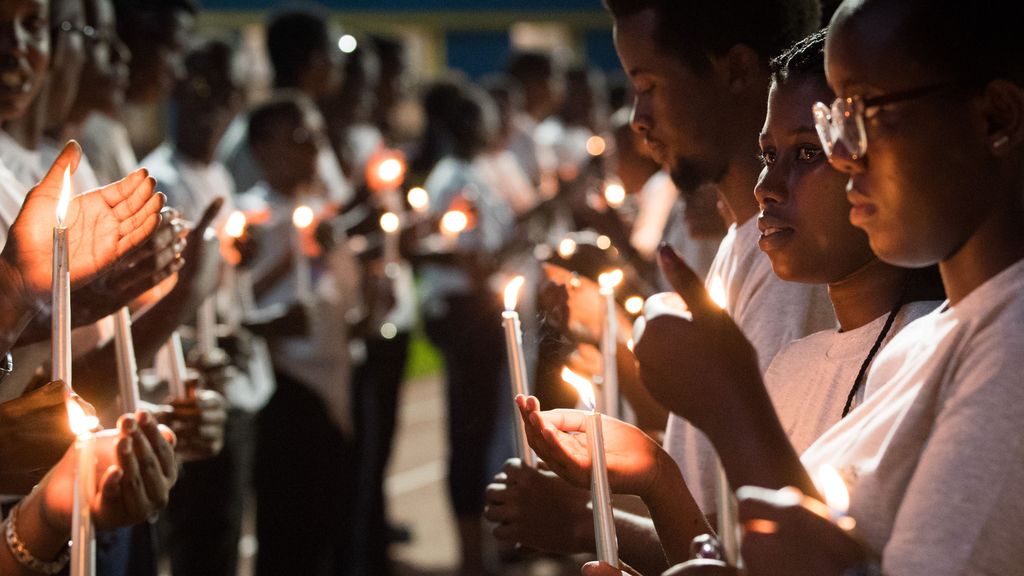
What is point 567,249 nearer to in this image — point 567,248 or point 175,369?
point 567,248

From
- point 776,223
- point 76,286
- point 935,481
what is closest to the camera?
point 935,481

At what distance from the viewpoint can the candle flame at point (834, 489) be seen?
1.29 m

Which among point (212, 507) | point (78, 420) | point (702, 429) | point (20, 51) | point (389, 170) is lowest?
point (212, 507)

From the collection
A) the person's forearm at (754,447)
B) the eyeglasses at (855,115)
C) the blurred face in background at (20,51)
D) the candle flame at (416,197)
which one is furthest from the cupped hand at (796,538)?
the candle flame at (416,197)

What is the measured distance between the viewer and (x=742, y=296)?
2.12 meters

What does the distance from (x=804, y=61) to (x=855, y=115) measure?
526 millimetres

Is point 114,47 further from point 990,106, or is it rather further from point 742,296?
point 990,106

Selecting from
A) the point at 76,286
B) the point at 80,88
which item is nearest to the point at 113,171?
the point at 80,88

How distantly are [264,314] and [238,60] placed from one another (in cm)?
136

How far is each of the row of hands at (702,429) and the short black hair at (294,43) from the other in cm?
474

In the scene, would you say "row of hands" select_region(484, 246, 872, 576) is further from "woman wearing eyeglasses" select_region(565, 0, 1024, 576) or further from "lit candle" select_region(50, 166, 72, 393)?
"lit candle" select_region(50, 166, 72, 393)

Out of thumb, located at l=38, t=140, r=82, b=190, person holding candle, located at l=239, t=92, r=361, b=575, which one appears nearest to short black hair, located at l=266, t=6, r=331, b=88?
person holding candle, located at l=239, t=92, r=361, b=575

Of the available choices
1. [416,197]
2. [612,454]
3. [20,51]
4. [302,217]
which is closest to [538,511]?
[612,454]

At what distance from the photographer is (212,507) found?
4.30 meters
